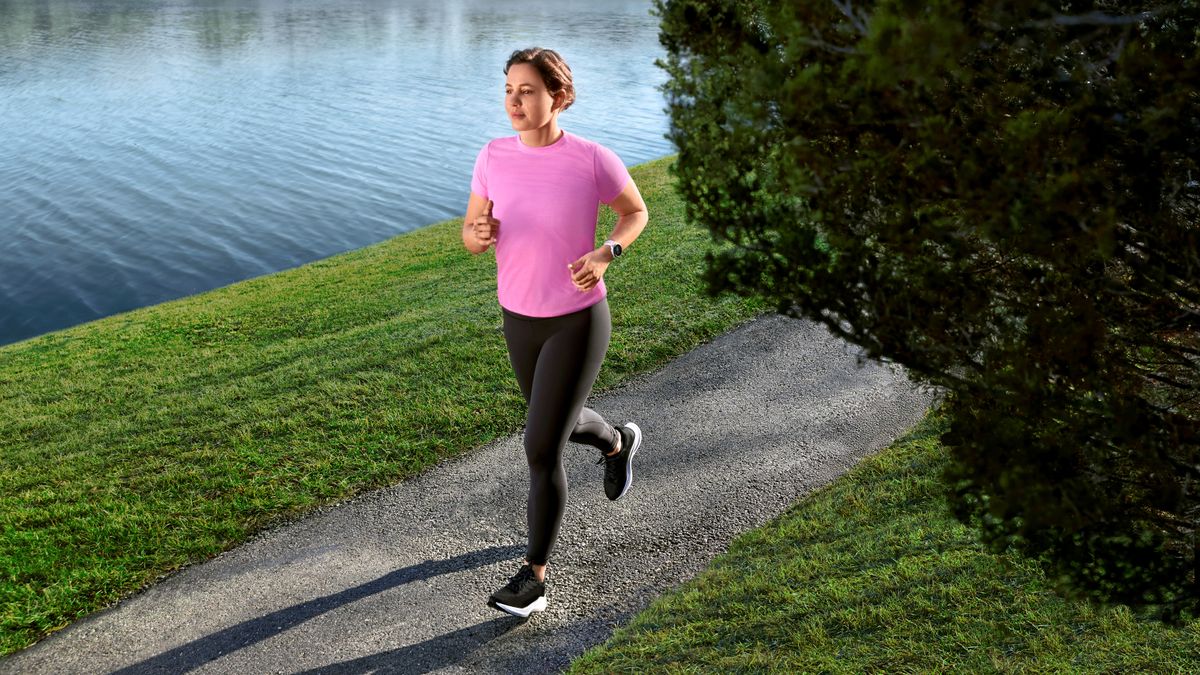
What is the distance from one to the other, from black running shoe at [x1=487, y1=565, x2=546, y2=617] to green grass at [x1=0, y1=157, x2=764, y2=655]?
6.74 ft

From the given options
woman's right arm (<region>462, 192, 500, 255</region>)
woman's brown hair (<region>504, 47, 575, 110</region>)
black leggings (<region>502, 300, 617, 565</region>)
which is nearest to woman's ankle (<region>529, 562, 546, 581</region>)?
black leggings (<region>502, 300, 617, 565</region>)

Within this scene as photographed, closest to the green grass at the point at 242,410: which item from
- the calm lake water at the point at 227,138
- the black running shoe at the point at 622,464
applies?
the black running shoe at the point at 622,464

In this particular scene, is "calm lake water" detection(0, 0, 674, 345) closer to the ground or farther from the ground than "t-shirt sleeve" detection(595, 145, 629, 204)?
closer to the ground

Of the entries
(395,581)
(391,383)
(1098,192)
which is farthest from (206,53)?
(1098,192)

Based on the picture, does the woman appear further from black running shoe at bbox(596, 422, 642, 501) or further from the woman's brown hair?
black running shoe at bbox(596, 422, 642, 501)

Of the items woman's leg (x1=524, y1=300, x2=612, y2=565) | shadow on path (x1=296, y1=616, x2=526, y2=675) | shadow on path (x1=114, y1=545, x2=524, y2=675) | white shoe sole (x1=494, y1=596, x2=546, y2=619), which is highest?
woman's leg (x1=524, y1=300, x2=612, y2=565)

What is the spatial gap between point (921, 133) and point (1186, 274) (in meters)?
0.88

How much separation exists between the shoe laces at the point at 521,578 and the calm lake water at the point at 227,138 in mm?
18351

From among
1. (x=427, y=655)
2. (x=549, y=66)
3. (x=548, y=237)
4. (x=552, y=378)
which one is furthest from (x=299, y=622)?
(x=549, y=66)

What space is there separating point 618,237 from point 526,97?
0.80 m

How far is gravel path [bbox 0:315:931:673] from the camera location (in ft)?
15.6

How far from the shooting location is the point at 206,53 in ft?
163

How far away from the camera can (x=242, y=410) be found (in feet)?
26.4

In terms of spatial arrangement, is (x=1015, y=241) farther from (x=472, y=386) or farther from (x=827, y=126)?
(x=472, y=386)
